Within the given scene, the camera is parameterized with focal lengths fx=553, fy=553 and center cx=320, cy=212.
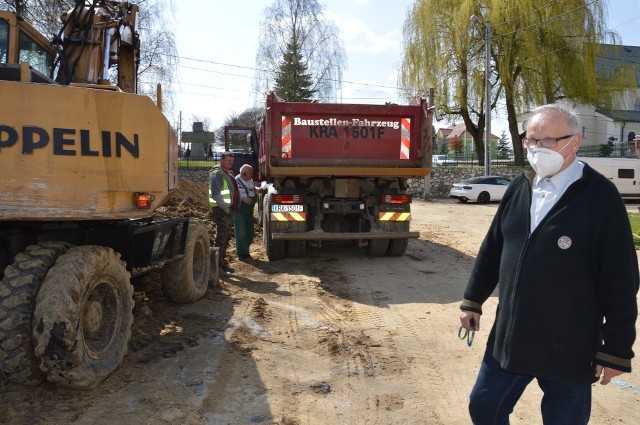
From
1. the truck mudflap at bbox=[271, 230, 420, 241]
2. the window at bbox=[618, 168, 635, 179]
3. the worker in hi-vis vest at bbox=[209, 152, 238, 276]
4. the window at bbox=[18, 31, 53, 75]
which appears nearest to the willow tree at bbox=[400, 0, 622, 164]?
the window at bbox=[618, 168, 635, 179]

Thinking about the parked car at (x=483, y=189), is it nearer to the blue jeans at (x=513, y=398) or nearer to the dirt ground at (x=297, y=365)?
the dirt ground at (x=297, y=365)

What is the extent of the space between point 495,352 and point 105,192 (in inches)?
102

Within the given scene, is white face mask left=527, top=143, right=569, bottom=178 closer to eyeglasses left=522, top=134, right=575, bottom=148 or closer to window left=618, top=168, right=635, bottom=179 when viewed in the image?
eyeglasses left=522, top=134, right=575, bottom=148

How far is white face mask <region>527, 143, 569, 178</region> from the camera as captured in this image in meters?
2.45

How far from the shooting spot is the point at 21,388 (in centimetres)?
372

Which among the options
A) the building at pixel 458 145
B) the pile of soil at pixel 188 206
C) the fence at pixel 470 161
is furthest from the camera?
the building at pixel 458 145

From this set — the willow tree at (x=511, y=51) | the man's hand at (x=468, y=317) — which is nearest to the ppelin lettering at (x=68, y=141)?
the man's hand at (x=468, y=317)

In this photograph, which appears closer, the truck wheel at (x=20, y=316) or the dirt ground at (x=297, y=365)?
the truck wheel at (x=20, y=316)

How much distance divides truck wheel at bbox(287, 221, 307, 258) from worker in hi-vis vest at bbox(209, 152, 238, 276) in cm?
100

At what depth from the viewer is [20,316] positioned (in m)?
3.44

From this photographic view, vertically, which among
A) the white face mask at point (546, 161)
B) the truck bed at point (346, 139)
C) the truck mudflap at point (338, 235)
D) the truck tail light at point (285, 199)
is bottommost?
the truck mudflap at point (338, 235)

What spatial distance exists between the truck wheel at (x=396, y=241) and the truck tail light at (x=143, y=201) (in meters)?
5.63

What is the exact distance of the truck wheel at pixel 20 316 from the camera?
3.41 metres

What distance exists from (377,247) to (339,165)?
1778 mm
